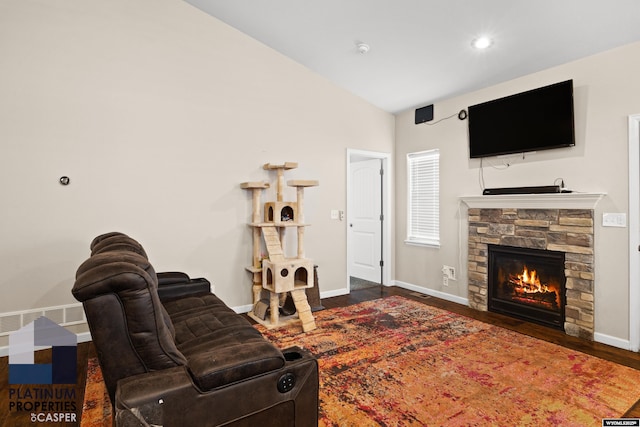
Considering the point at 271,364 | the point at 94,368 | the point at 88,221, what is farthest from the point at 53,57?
the point at 271,364

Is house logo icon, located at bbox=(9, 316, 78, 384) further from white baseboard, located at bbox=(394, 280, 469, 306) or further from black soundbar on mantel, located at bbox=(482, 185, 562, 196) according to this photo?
black soundbar on mantel, located at bbox=(482, 185, 562, 196)

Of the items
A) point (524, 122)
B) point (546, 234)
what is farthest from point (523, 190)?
point (524, 122)

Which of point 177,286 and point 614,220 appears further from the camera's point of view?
point 614,220

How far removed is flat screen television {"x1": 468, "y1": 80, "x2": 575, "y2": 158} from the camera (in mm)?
3428

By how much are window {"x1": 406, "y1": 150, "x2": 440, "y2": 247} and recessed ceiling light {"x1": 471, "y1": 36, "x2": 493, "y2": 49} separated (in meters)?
1.59

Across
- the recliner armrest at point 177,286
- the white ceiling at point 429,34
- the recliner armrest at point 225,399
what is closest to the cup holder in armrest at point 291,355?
the recliner armrest at point 225,399

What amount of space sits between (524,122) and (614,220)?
1.24 m

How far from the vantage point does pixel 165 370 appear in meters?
1.39

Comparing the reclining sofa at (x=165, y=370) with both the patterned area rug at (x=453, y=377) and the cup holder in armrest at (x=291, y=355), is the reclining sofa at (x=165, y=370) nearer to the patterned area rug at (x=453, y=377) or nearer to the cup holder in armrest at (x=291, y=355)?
the cup holder in armrest at (x=291, y=355)

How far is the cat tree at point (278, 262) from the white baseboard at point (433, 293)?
192 centimetres

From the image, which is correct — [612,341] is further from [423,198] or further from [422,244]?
[423,198]

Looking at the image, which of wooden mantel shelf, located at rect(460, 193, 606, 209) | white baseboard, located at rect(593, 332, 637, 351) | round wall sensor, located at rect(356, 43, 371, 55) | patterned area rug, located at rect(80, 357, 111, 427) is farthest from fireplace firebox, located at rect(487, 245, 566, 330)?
patterned area rug, located at rect(80, 357, 111, 427)

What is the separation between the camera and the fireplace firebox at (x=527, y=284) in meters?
3.60

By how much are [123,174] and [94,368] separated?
1718 millimetres
